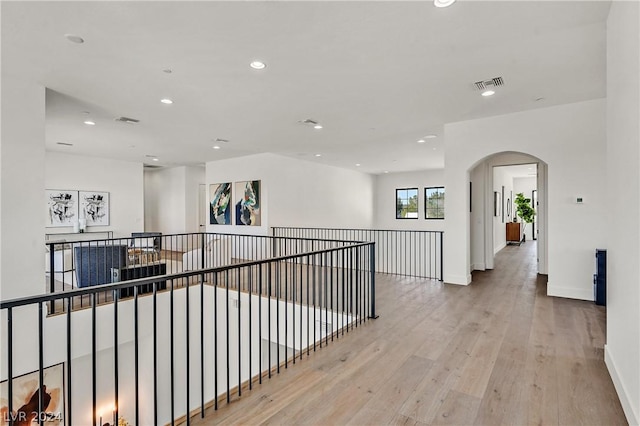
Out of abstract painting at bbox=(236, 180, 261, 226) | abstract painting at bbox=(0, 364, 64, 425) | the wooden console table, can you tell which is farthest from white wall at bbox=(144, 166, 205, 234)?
abstract painting at bbox=(0, 364, 64, 425)

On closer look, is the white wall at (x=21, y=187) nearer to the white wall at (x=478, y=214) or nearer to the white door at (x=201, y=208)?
the white wall at (x=478, y=214)

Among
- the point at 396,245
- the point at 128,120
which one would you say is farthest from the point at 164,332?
the point at 396,245

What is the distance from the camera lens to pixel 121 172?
32.6 feet

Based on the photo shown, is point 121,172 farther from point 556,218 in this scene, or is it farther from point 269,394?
point 556,218

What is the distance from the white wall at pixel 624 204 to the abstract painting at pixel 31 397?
5272 millimetres

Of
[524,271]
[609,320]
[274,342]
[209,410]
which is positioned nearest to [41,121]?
[209,410]

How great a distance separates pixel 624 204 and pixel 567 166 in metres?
3.22

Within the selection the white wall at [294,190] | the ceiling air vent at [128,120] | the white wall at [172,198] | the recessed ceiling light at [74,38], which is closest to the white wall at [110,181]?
the white wall at [172,198]

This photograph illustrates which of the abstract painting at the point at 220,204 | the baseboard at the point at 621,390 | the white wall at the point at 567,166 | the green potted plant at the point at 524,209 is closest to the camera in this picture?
the baseboard at the point at 621,390

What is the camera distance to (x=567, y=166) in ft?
16.1

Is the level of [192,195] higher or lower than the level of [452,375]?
higher

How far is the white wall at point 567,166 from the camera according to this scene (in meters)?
4.70

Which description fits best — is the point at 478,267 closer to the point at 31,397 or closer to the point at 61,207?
the point at 31,397

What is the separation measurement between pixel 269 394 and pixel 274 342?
407 centimetres
